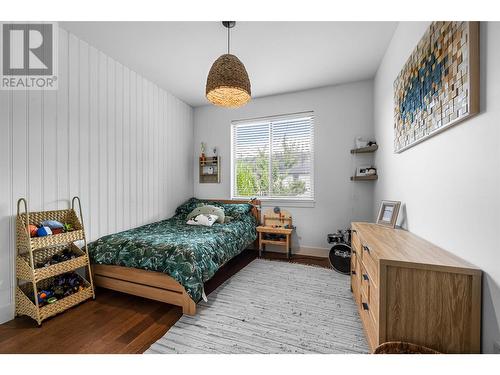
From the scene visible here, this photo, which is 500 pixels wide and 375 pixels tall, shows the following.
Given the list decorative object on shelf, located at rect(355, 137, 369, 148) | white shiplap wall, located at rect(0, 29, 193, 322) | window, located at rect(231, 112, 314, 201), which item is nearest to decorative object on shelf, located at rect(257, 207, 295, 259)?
window, located at rect(231, 112, 314, 201)

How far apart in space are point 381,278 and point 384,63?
263 centimetres

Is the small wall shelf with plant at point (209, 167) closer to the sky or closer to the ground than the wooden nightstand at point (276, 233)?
closer to the sky

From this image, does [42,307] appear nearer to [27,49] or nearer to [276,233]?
[27,49]

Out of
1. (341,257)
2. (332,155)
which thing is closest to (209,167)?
(332,155)

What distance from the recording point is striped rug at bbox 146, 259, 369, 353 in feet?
4.79

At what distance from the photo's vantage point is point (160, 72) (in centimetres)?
294

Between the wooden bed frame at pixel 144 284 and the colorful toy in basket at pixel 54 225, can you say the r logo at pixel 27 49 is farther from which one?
the wooden bed frame at pixel 144 284

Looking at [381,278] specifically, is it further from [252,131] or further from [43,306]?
[252,131]

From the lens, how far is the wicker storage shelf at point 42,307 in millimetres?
1706

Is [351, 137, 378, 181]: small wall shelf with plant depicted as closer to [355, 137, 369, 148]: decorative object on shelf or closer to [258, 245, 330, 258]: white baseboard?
[355, 137, 369, 148]: decorative object on shelf

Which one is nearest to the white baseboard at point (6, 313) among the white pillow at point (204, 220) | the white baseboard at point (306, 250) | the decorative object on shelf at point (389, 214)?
the white pillow at point (204, 220)

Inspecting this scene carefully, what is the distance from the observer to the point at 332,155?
131 inches

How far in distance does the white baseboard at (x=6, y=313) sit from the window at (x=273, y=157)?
9.51 feet

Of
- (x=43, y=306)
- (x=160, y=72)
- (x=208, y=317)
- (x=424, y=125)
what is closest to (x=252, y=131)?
(x=160, y=72)
